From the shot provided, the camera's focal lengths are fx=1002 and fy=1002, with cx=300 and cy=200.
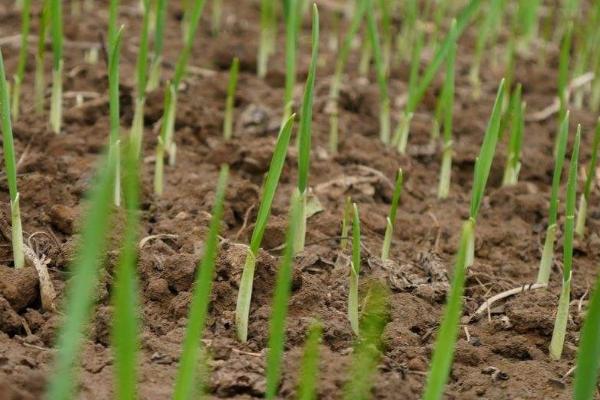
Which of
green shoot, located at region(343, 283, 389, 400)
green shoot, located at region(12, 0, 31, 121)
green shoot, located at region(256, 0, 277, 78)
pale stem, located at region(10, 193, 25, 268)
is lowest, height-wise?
green shoot, located at region(343, 283, 389, 400)

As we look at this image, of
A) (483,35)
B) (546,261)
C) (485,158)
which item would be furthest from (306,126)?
(483,35)

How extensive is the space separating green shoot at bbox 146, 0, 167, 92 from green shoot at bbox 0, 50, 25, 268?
2.39ft

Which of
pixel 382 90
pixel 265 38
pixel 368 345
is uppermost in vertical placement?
pixel 265 38

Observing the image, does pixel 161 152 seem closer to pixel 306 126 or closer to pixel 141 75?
pixel 141 75

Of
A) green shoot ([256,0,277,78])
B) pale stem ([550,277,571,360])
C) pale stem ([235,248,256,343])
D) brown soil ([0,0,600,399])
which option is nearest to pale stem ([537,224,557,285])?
brown soil ([0,0,600,399])

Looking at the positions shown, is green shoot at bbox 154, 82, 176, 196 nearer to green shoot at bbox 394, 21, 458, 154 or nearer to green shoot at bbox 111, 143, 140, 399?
green shoot at bbox 394, 21, 458, 154

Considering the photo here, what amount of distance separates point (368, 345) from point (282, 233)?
0.82 metres

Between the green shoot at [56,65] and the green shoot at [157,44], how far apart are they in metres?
0.24

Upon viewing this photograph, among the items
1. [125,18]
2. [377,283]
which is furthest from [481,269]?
[125,18]

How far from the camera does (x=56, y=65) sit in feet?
8.23

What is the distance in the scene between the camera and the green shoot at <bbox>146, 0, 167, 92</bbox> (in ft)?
8.04

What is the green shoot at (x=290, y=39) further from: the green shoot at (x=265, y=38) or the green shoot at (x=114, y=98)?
the green shoot at (x=265, y=38)

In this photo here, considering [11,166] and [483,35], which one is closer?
[11,166]

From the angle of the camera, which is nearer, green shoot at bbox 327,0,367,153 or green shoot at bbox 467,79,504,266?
green shoot at bbox 467,79,504,266
